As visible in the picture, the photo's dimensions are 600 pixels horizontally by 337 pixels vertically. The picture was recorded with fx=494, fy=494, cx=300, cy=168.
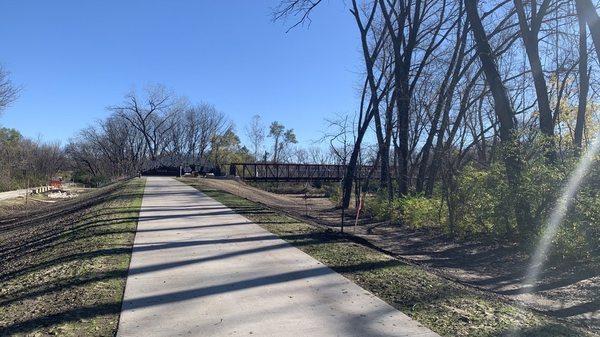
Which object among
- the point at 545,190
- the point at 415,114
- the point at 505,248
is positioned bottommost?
the point at 505,248

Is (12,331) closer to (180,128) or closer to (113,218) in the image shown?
(113,218)

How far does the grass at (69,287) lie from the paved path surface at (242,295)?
0.21 metres

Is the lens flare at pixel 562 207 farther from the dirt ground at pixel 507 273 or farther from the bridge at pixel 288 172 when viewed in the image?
the bridge at pixel 288 172

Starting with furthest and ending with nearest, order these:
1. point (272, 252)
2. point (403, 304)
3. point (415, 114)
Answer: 1. point (415, 114)
2. point (272, 252)
3. point (403, 304)

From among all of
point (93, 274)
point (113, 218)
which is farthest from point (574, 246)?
point (113, 218)

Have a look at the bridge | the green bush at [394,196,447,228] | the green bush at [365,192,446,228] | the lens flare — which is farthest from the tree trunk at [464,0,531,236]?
the bridge

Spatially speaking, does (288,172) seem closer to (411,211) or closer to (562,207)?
A: (411,211)

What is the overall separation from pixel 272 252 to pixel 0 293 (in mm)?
3952

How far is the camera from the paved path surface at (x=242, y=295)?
465 cm

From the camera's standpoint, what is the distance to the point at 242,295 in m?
5.74

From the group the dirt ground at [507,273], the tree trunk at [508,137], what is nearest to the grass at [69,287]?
the dirt ground at [507,273]

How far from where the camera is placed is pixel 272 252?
8.38 meters

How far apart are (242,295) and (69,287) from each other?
218 cm

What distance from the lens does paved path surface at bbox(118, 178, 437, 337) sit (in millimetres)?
4648
